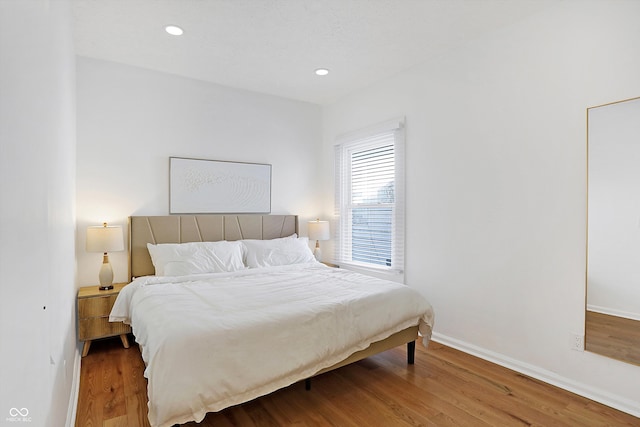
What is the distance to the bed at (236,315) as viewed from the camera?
1761 mm

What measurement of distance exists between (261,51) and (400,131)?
1.68 meters

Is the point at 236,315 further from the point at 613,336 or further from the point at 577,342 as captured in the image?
the point at 613,336

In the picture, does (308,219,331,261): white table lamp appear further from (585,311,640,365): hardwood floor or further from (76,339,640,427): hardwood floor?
(585,311,640,365): hardwood floor

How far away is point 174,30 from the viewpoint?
290 centimetres

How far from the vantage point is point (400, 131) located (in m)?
3.80

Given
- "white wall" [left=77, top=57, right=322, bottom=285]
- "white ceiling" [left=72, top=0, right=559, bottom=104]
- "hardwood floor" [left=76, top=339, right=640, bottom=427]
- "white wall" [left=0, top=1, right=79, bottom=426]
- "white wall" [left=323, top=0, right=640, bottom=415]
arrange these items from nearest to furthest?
"white wall" [left=0, top=1, right=79, bottom=426] → "hardwood floor" [left=76, top=339, right=640, bottom=427] → "white wall" [left=323, top=0, right=640, bottom=415] → "white ceiling" [left=72, top=0, right=559, bottom=104] → "white wall" [left=77, top=57, right=322, bottom=285]

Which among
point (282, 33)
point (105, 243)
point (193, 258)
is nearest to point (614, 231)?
point (282, 33)

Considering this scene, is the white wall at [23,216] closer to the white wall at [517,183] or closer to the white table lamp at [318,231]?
the white wall at [517,183]

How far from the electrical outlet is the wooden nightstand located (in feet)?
12.0

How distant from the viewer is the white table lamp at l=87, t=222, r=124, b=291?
3.14 meters

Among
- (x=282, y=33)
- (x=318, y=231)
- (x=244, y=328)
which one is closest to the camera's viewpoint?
(x=244, y=328)

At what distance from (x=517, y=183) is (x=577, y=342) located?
1251mm

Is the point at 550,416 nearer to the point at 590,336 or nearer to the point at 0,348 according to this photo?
the point at 590,336

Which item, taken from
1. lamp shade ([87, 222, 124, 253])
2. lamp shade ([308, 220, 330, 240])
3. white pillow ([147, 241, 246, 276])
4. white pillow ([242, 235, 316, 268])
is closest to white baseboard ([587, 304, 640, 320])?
white pillow ([242, 235, 316, 268])
